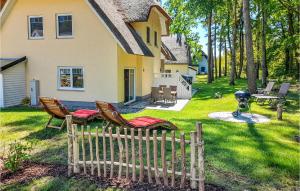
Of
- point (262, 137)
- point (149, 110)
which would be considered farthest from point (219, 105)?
point (262, 137)

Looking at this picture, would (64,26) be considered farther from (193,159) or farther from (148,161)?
(193,159)

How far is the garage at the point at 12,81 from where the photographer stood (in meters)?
17.8

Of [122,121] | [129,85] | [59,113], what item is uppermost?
[129,85]

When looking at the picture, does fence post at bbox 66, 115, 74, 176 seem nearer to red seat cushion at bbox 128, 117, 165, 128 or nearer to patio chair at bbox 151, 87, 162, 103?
red seat cushion at bbox 128, 117, 165, 128

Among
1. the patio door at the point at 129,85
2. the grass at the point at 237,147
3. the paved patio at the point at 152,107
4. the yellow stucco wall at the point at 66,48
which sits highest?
the yellow stucco wall at the point at 66,48

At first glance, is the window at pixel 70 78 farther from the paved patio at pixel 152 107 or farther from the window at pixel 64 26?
the paved patio at pixel 152 107

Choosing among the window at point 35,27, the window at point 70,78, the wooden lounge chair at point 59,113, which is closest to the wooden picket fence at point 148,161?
the wooden lounge chair at point 59,113

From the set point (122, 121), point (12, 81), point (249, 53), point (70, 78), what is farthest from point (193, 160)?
point (12, 81)

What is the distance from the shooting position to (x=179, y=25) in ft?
121

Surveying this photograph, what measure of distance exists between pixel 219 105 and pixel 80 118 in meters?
9.76

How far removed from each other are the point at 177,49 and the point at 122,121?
3676 cm

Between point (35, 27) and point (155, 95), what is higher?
point (35, 27)

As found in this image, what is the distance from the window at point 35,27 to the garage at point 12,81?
1612 mm

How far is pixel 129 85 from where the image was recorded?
66.7 feet
